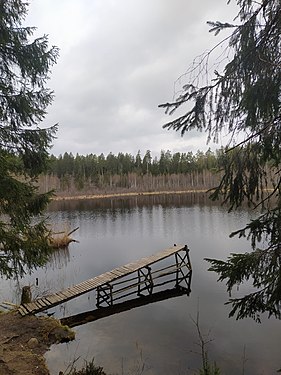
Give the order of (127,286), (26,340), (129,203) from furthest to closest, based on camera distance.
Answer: (129,203), (127,286), (26,340)

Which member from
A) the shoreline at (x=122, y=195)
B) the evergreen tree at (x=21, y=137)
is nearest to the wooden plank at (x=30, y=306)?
the evergreen tree at (x=21, y=137)

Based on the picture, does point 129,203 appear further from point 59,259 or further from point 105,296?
point 105,296

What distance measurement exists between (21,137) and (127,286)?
9.33m

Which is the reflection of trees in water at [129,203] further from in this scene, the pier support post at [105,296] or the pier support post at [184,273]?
the pier support post at [105,296]

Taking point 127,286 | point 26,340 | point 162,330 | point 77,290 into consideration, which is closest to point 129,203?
point 127,286

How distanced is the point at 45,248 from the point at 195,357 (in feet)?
16.7

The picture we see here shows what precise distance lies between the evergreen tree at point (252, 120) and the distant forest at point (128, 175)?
73180 mm

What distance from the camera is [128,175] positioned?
85062mm

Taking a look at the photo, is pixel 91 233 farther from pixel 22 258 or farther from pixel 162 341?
pixel 22 258

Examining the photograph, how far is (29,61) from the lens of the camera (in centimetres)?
643

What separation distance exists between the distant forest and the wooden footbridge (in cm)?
6295

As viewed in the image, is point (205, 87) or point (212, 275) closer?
point (205, 87)

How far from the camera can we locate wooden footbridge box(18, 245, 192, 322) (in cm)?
1059

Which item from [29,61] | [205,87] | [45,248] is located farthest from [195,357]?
[29,61]
